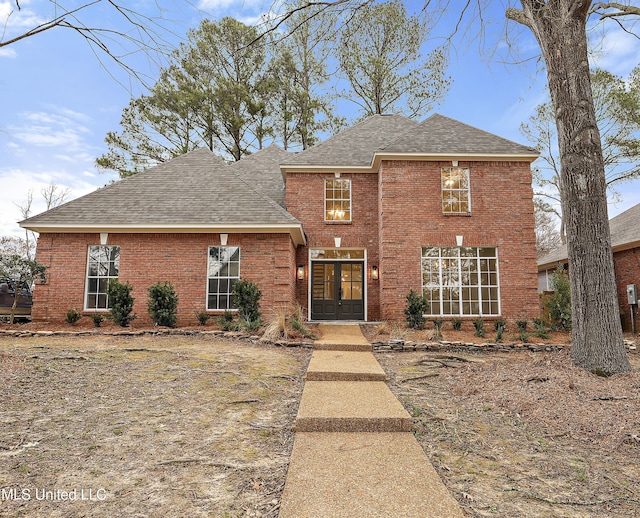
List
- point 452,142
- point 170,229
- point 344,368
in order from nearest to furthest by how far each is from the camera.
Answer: point 344,368 → point 170,229 → point 452,142

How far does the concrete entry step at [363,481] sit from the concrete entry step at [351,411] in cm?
18

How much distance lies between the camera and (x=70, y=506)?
2256 mm

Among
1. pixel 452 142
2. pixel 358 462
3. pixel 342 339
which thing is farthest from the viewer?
pixel 452 142

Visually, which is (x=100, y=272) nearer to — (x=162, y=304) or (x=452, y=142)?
(x=162, y=304)

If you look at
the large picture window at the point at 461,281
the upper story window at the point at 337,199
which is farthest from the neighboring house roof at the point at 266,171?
the large picture window at the point at 461,281

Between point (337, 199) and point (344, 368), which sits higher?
point (337, 199)

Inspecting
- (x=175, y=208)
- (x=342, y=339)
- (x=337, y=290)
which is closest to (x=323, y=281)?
(x=337, y=290)

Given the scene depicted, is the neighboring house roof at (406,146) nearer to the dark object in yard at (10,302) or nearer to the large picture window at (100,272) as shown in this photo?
the large picture window at (100,272)

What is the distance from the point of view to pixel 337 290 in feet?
42.0

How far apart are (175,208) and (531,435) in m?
10.7

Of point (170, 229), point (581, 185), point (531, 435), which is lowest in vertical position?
point (531, 435)

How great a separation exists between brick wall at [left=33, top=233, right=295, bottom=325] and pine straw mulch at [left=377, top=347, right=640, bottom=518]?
5810mm

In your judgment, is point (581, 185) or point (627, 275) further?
point (627, 275)

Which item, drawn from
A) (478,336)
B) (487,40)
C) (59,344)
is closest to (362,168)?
(478,336)
